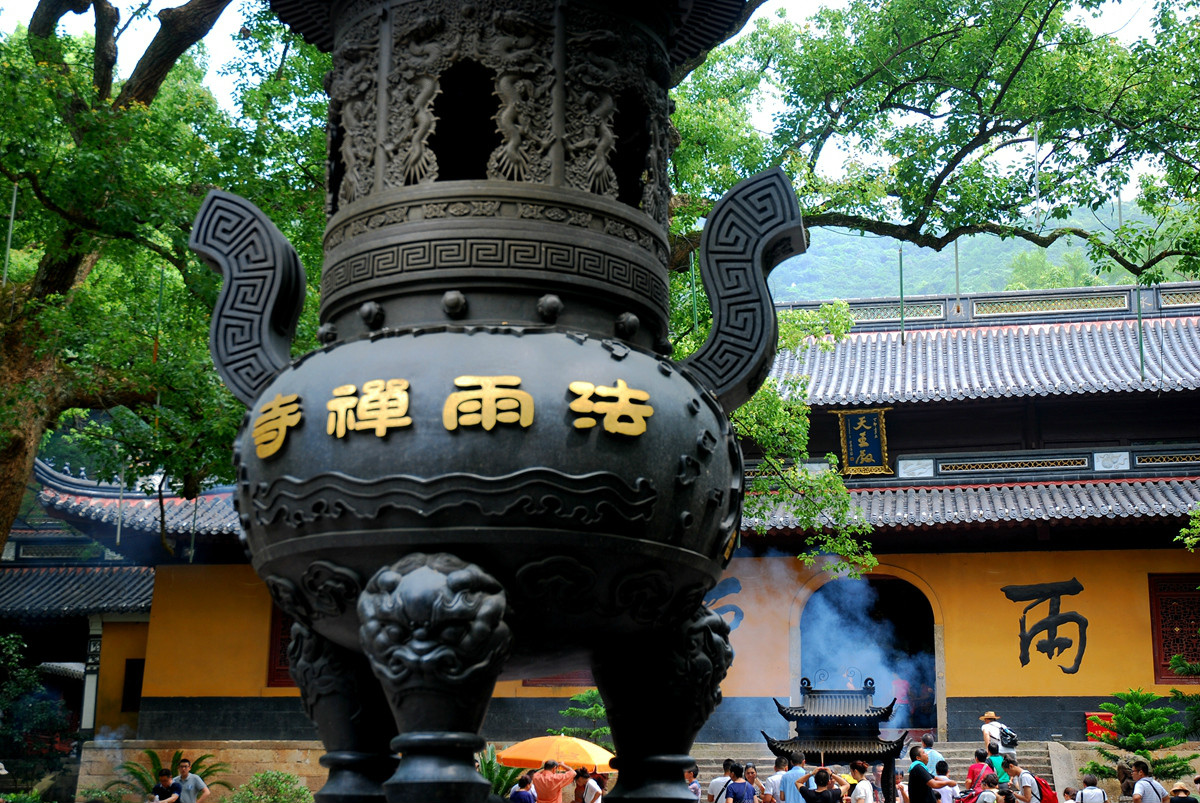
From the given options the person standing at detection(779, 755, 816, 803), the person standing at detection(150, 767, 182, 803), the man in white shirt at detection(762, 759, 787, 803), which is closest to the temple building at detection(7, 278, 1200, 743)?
the person standing at detection(150, 767, 182, 803)

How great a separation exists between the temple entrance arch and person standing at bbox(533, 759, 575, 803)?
7.10 meters

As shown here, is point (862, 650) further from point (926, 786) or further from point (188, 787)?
point (188, 787)

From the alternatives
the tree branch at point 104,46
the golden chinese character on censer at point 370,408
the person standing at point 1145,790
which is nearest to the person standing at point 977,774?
the person standing at point 1145,790

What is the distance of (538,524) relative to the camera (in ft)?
10.1

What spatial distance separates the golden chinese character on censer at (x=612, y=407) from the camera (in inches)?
125

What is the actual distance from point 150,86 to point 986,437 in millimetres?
13198

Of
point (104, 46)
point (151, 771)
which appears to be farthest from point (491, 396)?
point (151, 771)

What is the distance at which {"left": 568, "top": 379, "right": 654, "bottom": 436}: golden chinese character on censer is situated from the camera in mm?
3166

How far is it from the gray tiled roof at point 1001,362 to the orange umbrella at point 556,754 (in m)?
8.26

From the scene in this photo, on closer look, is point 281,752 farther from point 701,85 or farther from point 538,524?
point 538,524

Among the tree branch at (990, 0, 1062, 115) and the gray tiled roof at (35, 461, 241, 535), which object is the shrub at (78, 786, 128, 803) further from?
the tree branch at (990, 0, 1062, 115)

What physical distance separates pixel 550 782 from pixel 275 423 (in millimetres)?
7882

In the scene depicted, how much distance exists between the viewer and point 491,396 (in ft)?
10.3

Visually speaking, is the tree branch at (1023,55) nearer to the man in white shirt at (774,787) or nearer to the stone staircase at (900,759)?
the man in white shirt at (774,787)
